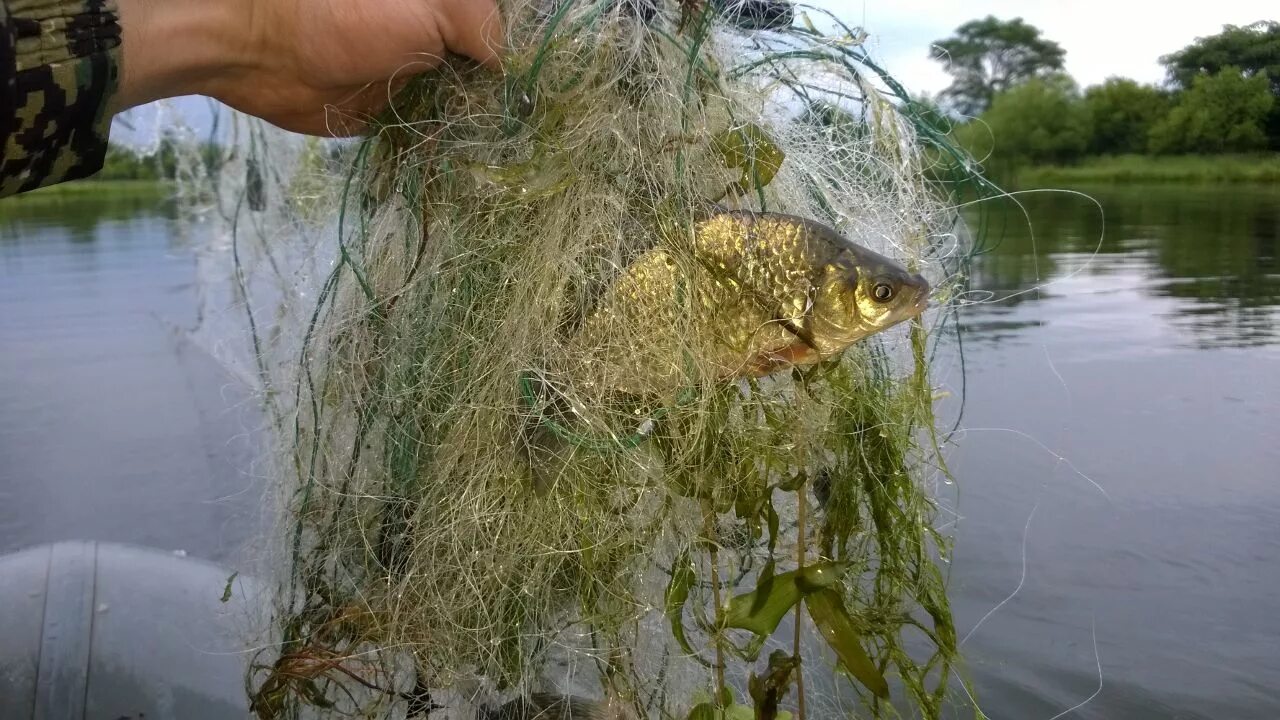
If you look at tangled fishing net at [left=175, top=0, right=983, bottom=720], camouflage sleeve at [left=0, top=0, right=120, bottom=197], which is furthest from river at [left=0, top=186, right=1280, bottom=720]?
camouflage sleeve at [left=0, top=0, right=120, bottom=197]

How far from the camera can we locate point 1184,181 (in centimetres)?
482

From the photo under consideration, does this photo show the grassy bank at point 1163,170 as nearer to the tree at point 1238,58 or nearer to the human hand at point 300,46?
the tree at point 1238,58

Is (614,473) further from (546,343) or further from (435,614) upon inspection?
(435,614)

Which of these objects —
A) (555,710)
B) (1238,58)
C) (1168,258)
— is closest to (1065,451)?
(1238,58)

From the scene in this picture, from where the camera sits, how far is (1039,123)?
5.07 m

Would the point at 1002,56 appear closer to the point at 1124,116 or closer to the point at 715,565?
the point at 1124,116

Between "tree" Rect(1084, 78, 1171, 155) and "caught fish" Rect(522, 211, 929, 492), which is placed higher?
"tree" Rect(1084, 78, 1171, 155)

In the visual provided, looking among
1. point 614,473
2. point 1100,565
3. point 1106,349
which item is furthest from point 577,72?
point 1106,349

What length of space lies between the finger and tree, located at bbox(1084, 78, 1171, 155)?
13.6 ft

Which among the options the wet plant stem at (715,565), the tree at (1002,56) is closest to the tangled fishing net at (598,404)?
the wet plant stem at (715,565)

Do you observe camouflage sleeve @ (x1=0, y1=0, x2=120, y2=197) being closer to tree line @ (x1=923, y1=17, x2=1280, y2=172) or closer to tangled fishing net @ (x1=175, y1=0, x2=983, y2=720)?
tangled fishing net @ (x1=175, y1=0, x2=983, y2=720)

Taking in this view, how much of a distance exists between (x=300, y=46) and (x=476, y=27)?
0.22m

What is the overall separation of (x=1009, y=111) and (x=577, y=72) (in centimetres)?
509

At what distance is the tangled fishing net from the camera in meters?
0.84
